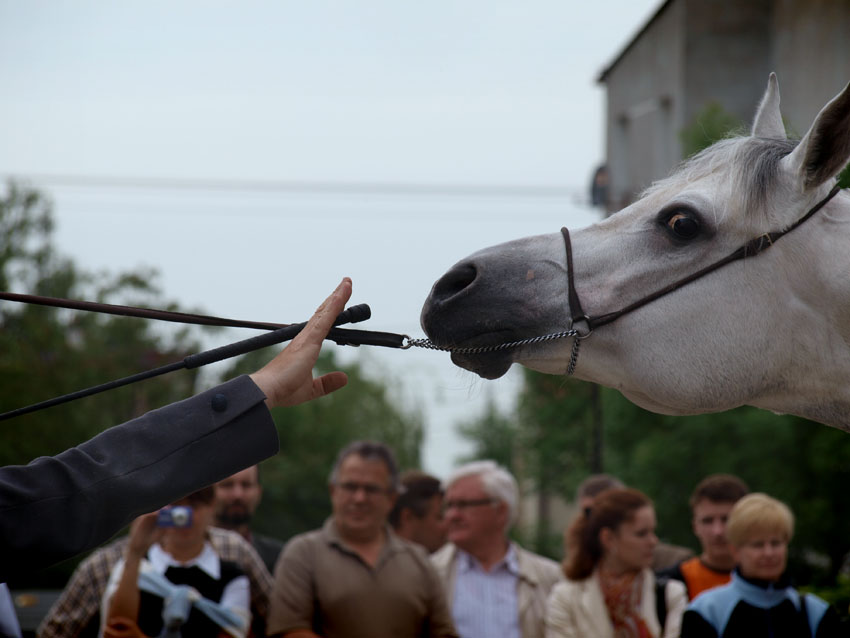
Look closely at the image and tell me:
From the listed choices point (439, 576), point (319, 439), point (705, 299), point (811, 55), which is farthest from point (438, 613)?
point (319, 439)

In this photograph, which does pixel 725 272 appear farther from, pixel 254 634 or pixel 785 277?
pixel 254 634

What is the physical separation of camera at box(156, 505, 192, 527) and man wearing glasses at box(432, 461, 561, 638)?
1.56 metres

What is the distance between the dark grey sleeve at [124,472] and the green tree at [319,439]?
38.1 feet

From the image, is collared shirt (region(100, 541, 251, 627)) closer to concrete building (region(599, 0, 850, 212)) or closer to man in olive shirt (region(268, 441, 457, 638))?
man in olive shirt (region(268, 441, 457, 638))

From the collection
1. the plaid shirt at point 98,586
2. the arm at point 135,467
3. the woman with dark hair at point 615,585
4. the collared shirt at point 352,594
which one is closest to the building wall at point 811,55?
the woman with dark hair at point 615,585

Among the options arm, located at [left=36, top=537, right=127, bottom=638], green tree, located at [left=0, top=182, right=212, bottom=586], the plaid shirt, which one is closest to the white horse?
the plaid shirt

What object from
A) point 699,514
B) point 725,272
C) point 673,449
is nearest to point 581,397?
point 673,449

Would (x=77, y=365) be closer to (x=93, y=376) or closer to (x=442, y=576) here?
(x=93, y=376)

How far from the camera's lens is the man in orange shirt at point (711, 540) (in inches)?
203

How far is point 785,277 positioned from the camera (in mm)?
2480

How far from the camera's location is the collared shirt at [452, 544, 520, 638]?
16.5 ft

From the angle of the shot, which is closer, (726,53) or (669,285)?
(669,285)

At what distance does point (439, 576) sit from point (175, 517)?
145 centimetres

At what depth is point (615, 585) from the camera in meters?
4.88
